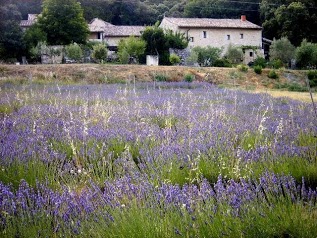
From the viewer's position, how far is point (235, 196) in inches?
111

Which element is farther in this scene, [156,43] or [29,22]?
[29,22]

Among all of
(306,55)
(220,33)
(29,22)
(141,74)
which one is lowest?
(141,74)

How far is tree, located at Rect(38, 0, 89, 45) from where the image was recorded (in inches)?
1492

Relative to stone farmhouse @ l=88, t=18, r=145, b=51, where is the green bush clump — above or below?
below

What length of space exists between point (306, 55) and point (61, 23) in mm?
Answer: 22974

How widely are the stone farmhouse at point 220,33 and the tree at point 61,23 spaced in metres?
11.4

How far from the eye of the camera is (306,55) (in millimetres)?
35500

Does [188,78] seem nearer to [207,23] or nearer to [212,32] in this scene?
[207,23]

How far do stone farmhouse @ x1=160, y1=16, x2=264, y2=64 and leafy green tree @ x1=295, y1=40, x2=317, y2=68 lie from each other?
7.94 m

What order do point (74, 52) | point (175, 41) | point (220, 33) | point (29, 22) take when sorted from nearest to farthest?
point (74, 52) < point (175, 41) < point (220, 33) < point (29, 22)

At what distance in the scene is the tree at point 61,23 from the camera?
37.9 m

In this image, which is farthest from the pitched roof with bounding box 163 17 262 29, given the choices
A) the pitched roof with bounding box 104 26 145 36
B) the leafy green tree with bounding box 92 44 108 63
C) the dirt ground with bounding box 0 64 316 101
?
the dirt ground with bounding box 0 64 316 101

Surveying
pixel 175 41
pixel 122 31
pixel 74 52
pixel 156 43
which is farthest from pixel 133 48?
pixel 122 31

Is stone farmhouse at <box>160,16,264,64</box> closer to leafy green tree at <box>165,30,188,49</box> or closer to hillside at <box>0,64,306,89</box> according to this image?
leafy green tree at <box>165,30,188,49</box>
